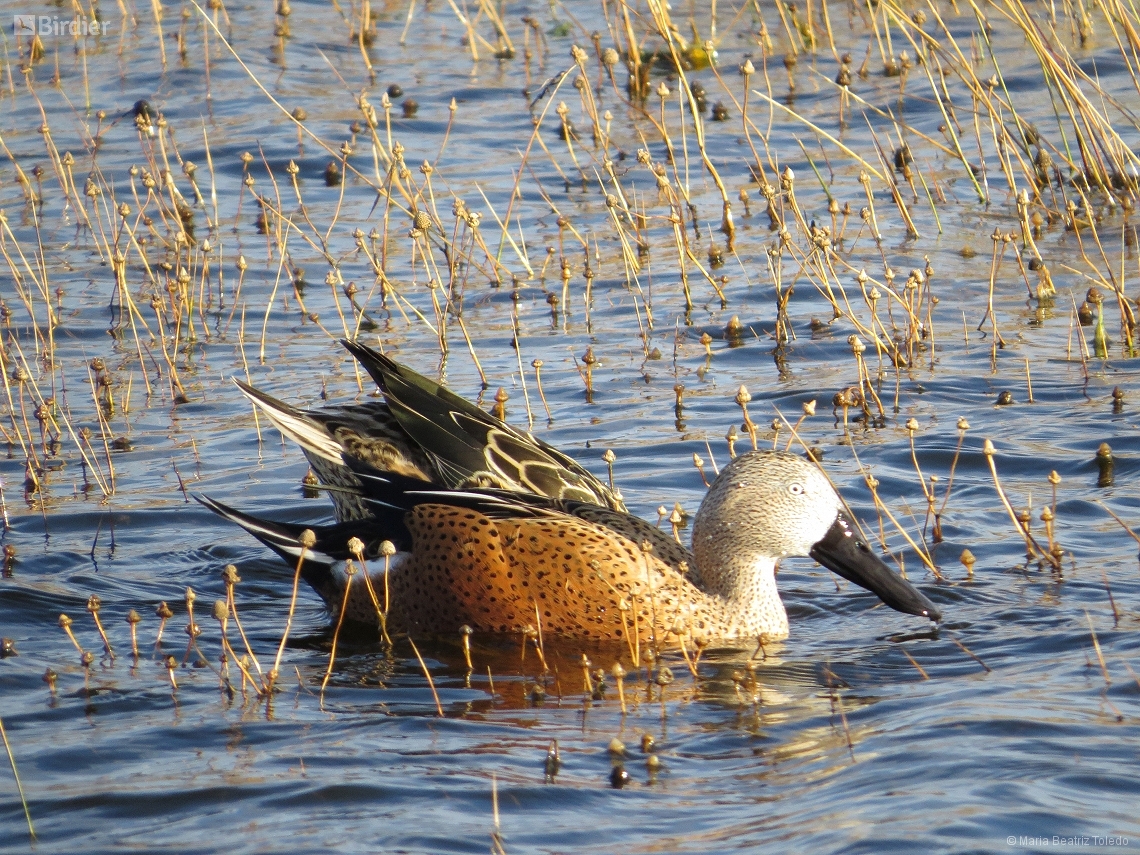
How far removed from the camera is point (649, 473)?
6.29 metres

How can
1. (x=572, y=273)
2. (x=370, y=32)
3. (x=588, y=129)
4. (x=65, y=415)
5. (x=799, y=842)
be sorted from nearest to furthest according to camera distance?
(x=799, y=842) → (x=65, y=415) → (x=572, y=273) → (x=588, y=129) → (x=370, y=32)

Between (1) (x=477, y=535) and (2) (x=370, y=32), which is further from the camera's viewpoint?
(2) (x=370, y=32)

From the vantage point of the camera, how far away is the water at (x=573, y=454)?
12.4 feet

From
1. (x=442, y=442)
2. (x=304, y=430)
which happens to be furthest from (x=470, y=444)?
(x=304, y=430)

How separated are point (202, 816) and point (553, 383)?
11.9ft

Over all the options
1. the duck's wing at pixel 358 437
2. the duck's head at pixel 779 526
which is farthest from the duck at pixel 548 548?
the duck's wing at pixel 358 437

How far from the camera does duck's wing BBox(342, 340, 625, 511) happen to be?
17.7 feet

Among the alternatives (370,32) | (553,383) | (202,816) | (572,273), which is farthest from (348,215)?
(202,816)

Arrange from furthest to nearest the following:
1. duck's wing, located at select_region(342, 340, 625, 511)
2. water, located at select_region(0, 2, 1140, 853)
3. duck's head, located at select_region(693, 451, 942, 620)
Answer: duck's wing, located at select_region(342, 340, 625, 511)
duck's head, located at select_region(693, 451, 942, 620)
water, located at select_region(0, 2, 1140, 853)

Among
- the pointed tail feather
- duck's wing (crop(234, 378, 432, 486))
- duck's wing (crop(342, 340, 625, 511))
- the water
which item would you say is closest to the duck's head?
the water

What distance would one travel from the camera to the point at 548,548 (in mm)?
5062

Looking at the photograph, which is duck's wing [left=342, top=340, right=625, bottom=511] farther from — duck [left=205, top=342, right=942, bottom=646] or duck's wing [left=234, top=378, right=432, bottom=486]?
duck's wing [left=234, top=378, right=432, bottom=486]

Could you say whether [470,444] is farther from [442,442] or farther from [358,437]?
[358,437]

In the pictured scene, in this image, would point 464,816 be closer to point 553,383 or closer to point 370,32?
point 553,383
